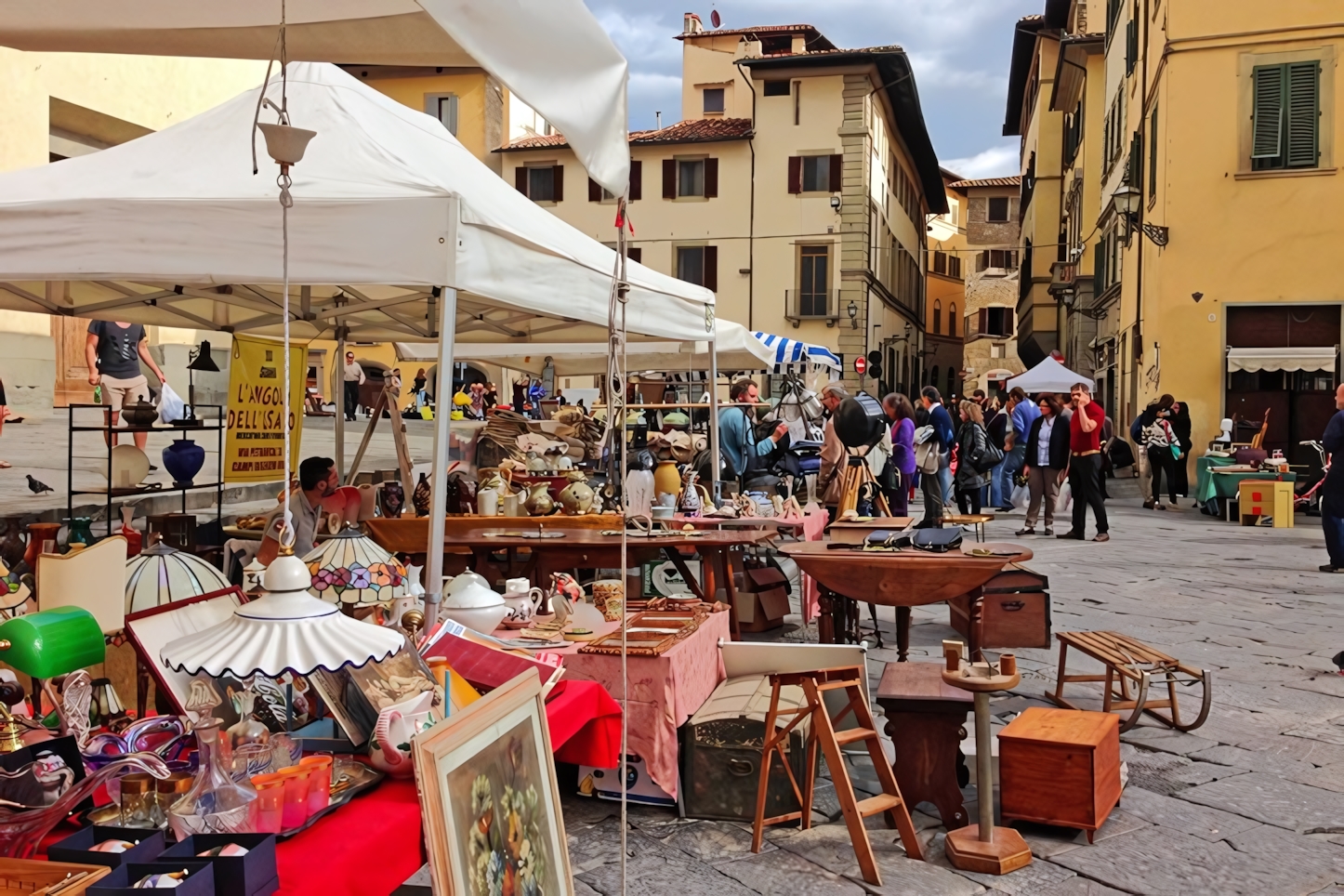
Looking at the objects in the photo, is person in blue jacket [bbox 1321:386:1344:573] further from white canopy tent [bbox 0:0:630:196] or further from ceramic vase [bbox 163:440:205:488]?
white canopy tent [bbox 0:0:630:196]

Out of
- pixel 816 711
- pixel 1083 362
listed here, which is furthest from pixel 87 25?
pixel 1083 362

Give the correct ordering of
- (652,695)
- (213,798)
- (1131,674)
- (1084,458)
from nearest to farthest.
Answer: (213,798), (652,695), (1131,674), (1084,458)

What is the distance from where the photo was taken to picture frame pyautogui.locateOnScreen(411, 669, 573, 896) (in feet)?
6.06

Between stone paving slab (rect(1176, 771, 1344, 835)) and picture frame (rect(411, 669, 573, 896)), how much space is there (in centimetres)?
284

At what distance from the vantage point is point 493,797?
6.75 feet

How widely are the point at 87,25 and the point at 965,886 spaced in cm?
327

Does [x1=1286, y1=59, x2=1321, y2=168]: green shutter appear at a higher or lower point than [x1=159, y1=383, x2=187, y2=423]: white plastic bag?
higher

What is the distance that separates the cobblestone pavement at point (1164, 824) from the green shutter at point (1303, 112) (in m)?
11.5

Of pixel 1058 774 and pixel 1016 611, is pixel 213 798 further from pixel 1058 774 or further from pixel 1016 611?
pixel 1016 611

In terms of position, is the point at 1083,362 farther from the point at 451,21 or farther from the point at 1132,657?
the point at 451,21

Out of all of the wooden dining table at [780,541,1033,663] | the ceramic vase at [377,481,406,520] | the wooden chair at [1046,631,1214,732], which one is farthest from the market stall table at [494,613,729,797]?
the ceramic vase at [377,481,406,520]

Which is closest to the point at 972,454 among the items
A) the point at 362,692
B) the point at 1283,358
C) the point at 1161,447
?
the point at 1161,447

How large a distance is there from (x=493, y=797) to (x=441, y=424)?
2.27 meters

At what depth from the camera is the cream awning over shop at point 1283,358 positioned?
1631cm
